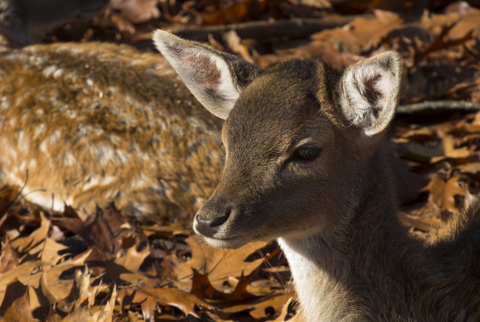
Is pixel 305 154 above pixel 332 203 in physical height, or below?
above

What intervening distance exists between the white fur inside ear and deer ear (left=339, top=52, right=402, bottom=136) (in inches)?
25.7

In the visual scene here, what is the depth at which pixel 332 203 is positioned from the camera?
2.71m

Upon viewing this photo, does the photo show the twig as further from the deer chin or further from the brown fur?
the deer chin

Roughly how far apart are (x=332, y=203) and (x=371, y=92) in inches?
22.3

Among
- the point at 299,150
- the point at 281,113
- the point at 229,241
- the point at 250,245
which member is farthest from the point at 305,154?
the point at 250,245

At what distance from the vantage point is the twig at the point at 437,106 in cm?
505

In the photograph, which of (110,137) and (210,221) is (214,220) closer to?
(210,221)

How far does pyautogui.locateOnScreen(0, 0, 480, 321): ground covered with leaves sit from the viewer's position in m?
3.28

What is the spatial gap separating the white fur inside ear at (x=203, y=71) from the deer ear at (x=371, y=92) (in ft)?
2.14

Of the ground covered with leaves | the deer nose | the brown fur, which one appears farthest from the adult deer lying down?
the brown fur

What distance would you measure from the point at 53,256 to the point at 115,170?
0.84 meters

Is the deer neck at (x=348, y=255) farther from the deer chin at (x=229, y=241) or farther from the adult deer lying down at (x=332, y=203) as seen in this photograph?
the deer chin at (x=229, y=241)

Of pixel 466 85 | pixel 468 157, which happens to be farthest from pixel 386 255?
pixel 466 85

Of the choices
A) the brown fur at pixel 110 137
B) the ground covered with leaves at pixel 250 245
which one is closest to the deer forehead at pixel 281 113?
the ground covered with leaves at pixel 250 245
